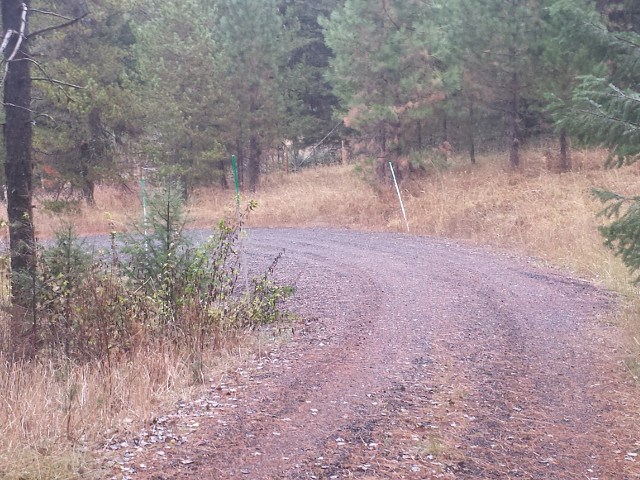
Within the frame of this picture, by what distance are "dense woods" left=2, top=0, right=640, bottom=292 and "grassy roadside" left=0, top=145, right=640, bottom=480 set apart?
126 centimetres

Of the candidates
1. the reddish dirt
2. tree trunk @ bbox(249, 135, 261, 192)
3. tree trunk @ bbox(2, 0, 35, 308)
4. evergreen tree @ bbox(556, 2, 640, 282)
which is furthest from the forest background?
the reddish dirt

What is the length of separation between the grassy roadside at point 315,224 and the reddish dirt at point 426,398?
1.47ft

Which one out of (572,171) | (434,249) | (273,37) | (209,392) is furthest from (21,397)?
(273,37)

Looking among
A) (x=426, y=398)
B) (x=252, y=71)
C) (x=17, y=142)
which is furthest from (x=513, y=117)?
(x=426, y=398)

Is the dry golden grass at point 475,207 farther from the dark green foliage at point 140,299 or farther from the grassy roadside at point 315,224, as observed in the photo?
the dark green foliage at point 140,299

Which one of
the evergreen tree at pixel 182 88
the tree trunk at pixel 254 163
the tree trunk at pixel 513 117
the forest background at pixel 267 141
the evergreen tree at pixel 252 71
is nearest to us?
the forest background at pixel 267 141

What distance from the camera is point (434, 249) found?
13.7 metres

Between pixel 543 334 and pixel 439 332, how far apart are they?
3.90 feet

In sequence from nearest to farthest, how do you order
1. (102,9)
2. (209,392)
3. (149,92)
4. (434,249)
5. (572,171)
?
(209,392) → (434,249) → (102,9) → (572,171) → (149,92)

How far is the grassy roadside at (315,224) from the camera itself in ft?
14.5

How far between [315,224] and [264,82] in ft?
27.4

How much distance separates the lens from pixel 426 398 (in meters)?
5.14

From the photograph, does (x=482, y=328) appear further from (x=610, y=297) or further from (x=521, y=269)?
(x=521, y=269)

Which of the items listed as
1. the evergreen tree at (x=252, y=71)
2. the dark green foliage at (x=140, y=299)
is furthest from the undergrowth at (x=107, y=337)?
the evergreen tree at (x=252, y=71)
